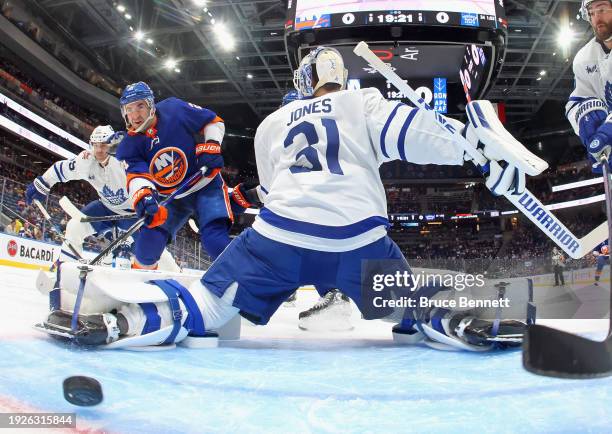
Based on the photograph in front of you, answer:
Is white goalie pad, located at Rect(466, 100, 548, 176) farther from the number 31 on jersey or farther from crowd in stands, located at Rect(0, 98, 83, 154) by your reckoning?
crowd in stands, located at Rect(0, 98, 83, 154)

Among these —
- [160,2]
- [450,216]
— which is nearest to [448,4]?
[160,2]

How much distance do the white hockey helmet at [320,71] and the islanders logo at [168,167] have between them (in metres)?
1.04

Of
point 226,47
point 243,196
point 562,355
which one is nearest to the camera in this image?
point 562,355

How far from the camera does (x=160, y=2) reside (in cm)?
1102

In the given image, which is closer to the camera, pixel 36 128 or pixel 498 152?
pixel 498 152

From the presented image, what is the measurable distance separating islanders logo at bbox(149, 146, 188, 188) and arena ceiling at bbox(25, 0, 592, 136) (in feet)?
29.1

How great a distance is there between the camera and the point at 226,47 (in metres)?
12.4

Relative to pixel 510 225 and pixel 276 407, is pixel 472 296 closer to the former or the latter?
pixel 276 407

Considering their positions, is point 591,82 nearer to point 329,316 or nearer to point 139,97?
point 329,316

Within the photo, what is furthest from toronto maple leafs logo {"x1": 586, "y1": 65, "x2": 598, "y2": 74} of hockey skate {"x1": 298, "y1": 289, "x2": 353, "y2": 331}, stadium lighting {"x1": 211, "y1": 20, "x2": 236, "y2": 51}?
stadium lighting {"x1": 211, "y1": 20, "x2": 236, "y2": 51}

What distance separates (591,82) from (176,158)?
1.93 m

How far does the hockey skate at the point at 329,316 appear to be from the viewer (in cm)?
213

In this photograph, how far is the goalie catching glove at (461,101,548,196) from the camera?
1.16 m

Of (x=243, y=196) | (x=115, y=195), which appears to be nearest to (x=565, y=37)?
(x=115, y=195)
